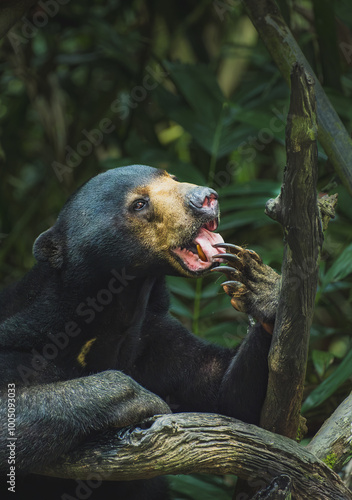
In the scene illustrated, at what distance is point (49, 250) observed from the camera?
3.62 m

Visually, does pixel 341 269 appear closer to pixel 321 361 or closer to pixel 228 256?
pixel 321 361

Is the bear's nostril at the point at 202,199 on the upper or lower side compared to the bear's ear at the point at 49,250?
upper

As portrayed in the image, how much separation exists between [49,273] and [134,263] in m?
0.44

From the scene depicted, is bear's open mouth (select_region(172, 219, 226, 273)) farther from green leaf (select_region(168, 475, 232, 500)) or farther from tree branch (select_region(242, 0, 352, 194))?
green leaf (select_region(168, 475, 232, 500))

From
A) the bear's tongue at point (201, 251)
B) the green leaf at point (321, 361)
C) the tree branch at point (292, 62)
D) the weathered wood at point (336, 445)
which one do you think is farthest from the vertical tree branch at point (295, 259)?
the green leaf at point (321, 361)

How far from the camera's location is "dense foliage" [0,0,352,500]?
5.19 m

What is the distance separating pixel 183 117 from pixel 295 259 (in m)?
3.38

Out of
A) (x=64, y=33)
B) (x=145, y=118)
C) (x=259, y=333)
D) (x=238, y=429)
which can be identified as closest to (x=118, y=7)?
(x=64, y=33)

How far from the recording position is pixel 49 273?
12.0 feet

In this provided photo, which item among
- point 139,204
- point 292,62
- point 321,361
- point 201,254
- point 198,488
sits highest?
point 292,62

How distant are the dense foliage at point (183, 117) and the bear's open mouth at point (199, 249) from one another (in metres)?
1.50

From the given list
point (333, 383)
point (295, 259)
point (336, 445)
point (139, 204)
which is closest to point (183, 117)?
point (139, 204)

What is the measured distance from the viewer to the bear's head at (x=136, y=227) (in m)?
3.30

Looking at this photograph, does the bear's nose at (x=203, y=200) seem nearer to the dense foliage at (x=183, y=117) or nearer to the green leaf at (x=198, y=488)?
the dense foliage at (x=183, y=117)
